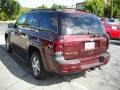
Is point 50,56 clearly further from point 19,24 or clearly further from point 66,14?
point 19,24

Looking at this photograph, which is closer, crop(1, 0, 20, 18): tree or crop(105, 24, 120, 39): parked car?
crop(105, 24, 120, 39): parked car

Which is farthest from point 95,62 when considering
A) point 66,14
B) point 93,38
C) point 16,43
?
point 16,43

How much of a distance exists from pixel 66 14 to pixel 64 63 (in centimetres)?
115

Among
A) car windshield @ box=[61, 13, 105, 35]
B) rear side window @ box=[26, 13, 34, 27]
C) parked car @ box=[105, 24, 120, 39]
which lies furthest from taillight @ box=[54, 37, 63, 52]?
parked car @ box=[105, 24, 120, 39]

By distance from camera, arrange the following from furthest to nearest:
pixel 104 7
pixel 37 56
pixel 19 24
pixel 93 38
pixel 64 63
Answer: pixel 104 7 → pixel 19 24 → pixel 37 56 → pixel 93 38 → pixel 64 63

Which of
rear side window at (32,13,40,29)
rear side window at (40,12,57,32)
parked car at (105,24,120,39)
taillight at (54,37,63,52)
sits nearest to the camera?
taillight at (54,37,63,52)

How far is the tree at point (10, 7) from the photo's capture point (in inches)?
1784

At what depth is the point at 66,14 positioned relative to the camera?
544cm

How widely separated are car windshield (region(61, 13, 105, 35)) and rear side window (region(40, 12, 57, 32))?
0.78 ft

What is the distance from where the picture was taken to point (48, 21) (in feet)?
18.8

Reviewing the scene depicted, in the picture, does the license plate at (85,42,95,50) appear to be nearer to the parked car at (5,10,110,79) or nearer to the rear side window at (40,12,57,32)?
the parked car at (5,10,110,79)

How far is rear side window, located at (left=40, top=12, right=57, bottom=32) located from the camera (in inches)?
214

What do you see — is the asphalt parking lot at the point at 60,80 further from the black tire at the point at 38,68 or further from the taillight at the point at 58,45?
the taillight at the point at 58,45

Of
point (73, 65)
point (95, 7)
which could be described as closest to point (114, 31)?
point (73, 65)
